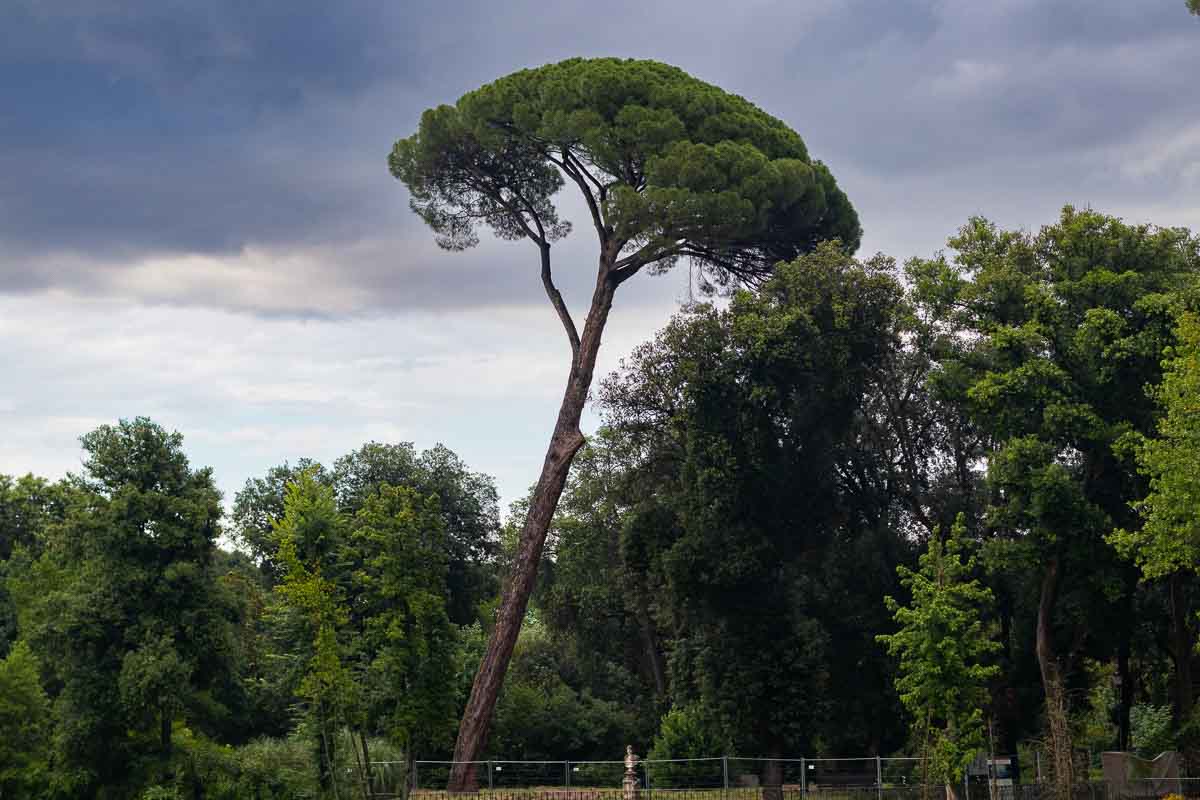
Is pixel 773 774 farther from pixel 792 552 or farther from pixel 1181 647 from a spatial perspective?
pixel 1181 647

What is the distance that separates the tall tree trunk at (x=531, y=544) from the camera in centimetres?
2841

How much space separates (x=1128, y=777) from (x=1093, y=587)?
459 cm

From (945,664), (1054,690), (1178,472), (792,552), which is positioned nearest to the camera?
(1178,472)

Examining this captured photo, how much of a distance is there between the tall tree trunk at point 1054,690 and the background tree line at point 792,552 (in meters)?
0.08

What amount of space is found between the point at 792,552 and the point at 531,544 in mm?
6792

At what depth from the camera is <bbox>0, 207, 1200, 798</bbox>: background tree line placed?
26234 mm

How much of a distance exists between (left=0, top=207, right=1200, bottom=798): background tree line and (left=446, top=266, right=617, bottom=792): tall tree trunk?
0.82m

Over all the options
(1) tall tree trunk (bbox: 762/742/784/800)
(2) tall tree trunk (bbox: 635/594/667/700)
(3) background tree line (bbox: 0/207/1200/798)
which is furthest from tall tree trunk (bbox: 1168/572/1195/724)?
(2) tall tree trunk (bbox: 635/594/667/700)

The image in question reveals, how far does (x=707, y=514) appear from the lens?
95.8 ft

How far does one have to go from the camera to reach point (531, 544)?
29.6 meters

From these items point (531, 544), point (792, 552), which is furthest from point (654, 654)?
point (531, 544)

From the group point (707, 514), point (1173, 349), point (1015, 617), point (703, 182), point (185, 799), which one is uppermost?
point (703, 182)

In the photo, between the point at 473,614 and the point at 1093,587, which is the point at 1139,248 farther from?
the point at 473,614

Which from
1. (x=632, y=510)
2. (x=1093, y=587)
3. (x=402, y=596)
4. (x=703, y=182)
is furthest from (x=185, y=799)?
(x=1093, y=587)
